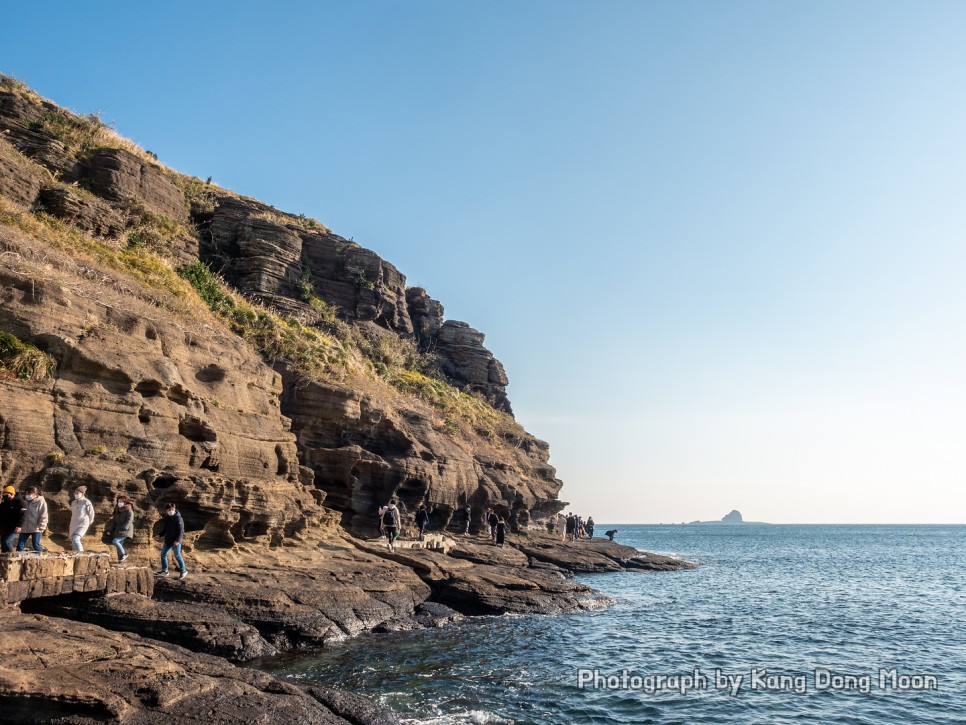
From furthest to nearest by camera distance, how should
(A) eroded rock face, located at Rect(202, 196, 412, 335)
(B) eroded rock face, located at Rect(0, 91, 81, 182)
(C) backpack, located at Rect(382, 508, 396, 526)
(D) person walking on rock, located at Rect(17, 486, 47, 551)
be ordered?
(A) eroded rock face, located at Rect(202, 196, 412, 335)
(B) eroded rock face, located at Rect(0, 91, 81, 182)
(C) backpack, located at Rect(382, 508, 396, 526)
(D) person walking on rock, located at Rect(17, 486, 47, 551)

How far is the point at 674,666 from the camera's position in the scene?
60.4 feet

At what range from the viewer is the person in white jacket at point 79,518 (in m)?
15.3

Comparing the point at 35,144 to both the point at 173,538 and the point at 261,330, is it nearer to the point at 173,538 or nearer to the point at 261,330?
the point at 261,330

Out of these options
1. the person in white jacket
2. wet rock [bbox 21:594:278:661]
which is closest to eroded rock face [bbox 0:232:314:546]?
the person in white jacket

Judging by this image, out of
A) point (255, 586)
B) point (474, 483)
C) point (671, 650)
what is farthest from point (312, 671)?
point (474, 483)

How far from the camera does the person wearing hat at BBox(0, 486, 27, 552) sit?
45.5 ft

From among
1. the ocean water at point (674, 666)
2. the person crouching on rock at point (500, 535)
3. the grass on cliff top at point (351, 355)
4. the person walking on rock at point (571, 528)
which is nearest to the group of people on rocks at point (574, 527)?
the person walking on rock at point (571, 528)

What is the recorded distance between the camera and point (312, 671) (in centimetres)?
1495

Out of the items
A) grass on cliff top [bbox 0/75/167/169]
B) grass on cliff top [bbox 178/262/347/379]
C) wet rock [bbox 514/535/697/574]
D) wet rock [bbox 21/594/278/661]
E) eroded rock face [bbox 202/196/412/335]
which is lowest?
wet rock [bbox 514/535/697/574]

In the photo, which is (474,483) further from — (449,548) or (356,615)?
(356,615)

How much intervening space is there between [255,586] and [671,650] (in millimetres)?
12383

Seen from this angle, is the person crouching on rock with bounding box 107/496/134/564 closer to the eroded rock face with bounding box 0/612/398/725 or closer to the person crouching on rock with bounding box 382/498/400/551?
the eroded rock face with bounding box 0/612/398/725

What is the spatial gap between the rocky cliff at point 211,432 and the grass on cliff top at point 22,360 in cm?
3

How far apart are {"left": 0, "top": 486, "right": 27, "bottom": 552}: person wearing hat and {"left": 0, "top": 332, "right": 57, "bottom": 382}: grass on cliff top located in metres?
4.04
